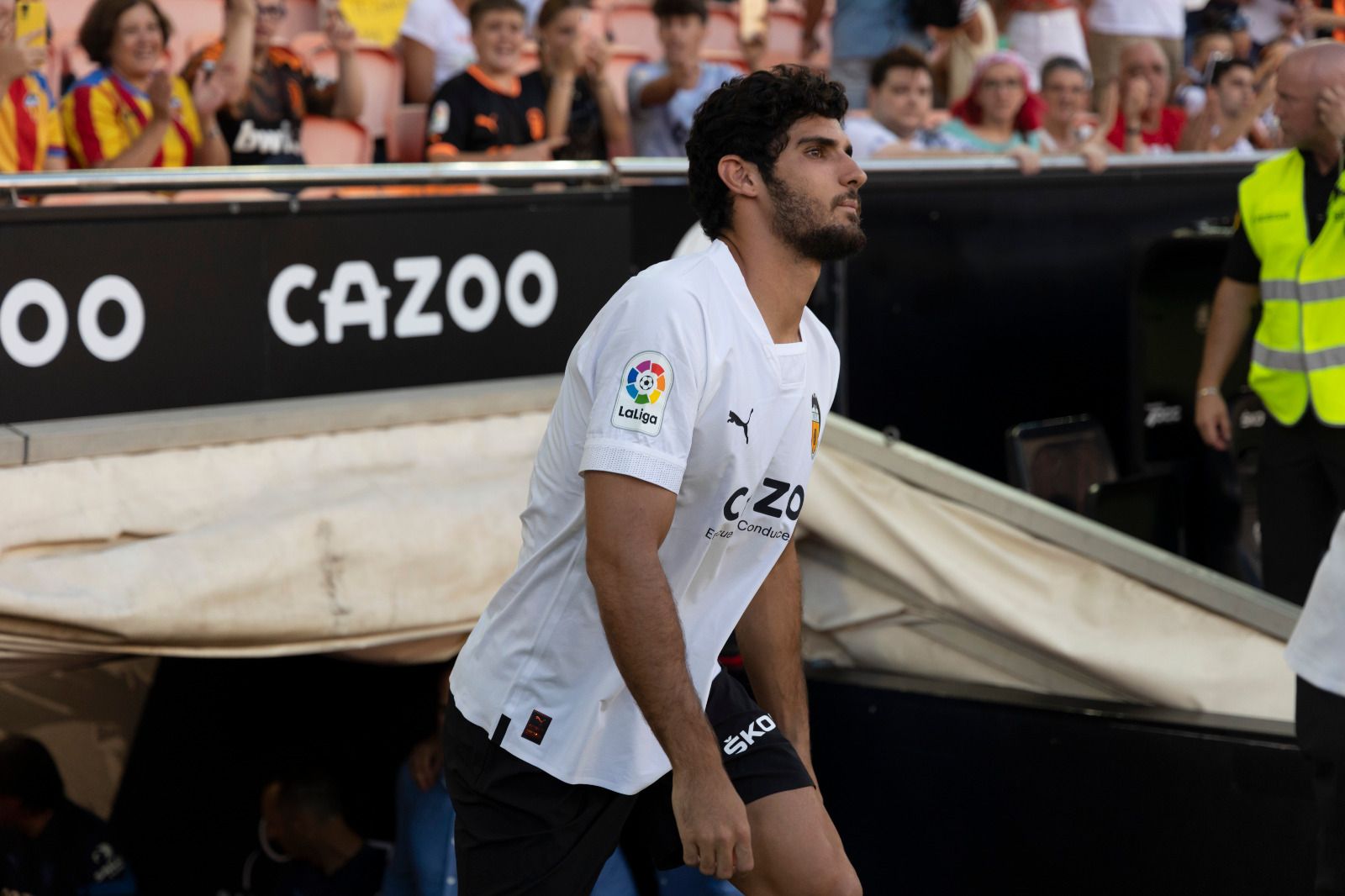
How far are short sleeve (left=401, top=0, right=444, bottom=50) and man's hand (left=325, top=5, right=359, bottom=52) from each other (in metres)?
0.48

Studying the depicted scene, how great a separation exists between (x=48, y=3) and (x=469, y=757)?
4.32 meters

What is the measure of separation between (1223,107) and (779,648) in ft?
20.2

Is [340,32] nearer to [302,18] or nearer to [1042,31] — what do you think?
[302,18]

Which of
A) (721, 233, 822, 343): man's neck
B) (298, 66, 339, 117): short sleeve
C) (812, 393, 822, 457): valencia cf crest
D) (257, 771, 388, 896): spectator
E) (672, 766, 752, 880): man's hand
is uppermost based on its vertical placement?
(298, 66, 339, 117): short sleeve

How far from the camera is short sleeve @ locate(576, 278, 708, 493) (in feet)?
7.61

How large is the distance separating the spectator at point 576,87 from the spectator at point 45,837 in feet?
9.27

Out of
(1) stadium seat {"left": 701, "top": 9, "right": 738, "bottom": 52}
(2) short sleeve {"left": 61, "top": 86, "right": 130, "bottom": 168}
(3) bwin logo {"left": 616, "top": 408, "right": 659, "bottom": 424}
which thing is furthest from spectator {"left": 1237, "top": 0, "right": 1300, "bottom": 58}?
(3) bwin logo {"left": 616, "top": 408, "right": 659, "bottom": 424}

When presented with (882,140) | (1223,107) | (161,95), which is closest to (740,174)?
(161,95)

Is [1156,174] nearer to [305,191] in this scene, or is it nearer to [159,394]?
[305,191]

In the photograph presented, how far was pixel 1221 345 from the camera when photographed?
16.7 ft

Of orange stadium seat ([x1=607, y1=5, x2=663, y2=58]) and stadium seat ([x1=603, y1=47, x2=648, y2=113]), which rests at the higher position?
orange stadium seat ([x1=607, y1=5, x2=663, y2=58])

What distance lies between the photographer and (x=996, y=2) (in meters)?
8.43

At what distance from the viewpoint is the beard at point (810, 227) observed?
2555mm

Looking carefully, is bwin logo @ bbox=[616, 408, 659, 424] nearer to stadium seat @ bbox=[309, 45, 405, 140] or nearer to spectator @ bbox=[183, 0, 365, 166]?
spectator @ bbox=[183, 0, 365, 166]
